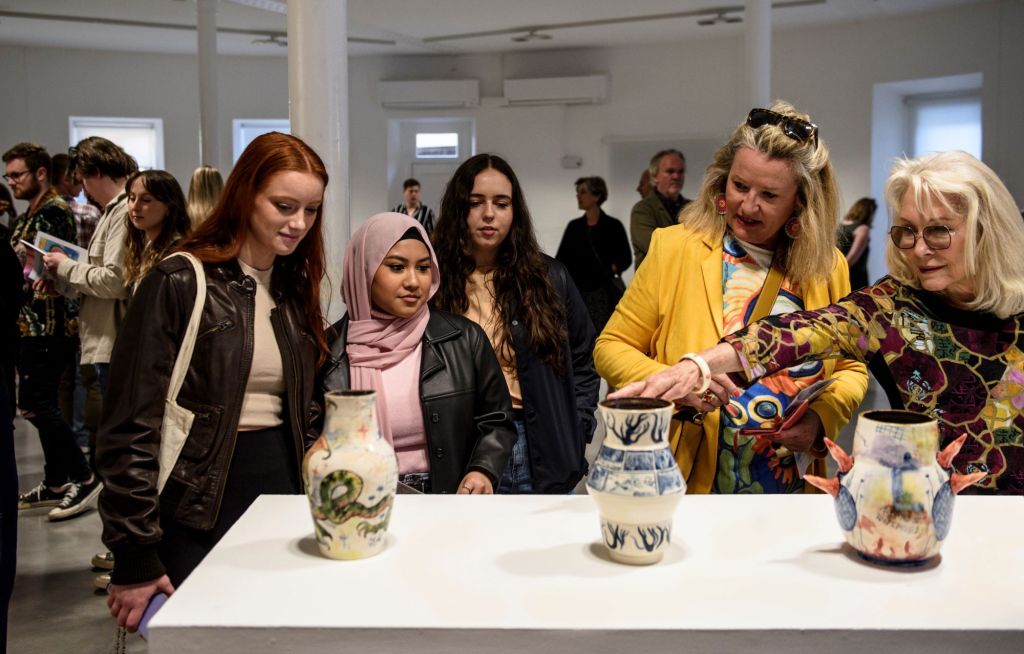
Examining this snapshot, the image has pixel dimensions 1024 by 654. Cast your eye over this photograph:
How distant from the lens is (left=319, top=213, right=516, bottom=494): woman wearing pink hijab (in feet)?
7.31

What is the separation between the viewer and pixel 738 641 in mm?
1185

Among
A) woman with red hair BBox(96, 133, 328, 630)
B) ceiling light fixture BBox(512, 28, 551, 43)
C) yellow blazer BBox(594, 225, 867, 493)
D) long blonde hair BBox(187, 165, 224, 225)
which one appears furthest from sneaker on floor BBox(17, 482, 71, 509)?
ceiling light fixture BBox(512, 28, 551, 43)

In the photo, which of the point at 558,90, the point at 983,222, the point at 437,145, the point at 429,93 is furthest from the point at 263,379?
the point at 437,145

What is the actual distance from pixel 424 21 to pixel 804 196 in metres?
8.51

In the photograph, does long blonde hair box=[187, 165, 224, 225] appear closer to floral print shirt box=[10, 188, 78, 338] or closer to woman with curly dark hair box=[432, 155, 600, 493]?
floral print shirt box=[10, 188, 78, 338]

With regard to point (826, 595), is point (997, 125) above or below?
Result: above

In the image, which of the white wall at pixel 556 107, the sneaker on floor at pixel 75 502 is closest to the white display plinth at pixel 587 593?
the sneaker on floor at pixel 75 502

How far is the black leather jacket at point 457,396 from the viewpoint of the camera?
223cm

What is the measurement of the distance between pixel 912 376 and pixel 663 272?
1.99 feet

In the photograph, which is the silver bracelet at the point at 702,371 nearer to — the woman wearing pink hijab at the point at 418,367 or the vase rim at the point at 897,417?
the vase rim at the point at 897,417

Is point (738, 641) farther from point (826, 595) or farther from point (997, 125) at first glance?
point (997, 125)

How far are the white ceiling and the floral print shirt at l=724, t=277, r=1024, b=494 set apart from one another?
774cm

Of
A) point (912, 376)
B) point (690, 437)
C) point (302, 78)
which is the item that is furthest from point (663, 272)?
point (302, 78)

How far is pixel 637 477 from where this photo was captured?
1327mm
